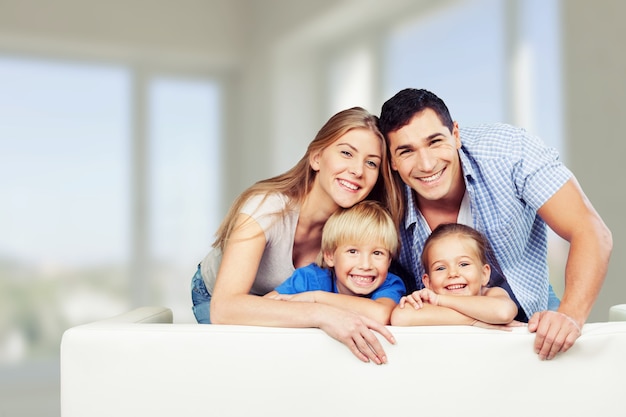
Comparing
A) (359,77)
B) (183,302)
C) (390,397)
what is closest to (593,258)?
(390,397)

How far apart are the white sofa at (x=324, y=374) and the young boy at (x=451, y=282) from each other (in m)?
0.15

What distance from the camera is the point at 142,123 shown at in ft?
17.8

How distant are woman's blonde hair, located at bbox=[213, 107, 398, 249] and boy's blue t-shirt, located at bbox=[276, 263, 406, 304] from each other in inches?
7.1

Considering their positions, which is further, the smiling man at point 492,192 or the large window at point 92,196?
the large window at point 92,196

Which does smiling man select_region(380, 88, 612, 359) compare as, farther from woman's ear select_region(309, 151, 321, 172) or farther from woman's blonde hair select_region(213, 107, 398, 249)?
woman's ear select_region(309, 151, 321, 172)

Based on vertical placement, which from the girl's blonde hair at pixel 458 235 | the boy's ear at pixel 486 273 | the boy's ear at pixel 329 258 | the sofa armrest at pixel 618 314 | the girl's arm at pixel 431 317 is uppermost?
the girl's blonde hair at pixel 458 235

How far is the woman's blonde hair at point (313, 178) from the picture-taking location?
187cm

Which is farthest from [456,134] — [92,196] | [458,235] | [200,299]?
[92,196]

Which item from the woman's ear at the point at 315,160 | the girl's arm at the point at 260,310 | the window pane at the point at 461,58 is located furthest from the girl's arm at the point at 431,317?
the window pane at the point at 461,58

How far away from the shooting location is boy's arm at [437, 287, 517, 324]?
4.55ft

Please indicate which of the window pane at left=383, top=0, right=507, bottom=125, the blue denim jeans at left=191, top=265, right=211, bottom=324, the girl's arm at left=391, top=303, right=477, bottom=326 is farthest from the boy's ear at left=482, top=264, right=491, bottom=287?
the window pane at left=383, top=0, right=507, bottom=125

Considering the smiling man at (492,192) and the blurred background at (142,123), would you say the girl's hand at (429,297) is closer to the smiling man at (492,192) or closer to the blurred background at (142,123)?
the smiling man at (492,192)

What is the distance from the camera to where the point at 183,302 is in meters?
5.49

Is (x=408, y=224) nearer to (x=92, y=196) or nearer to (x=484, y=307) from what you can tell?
(x=484, y=307)
